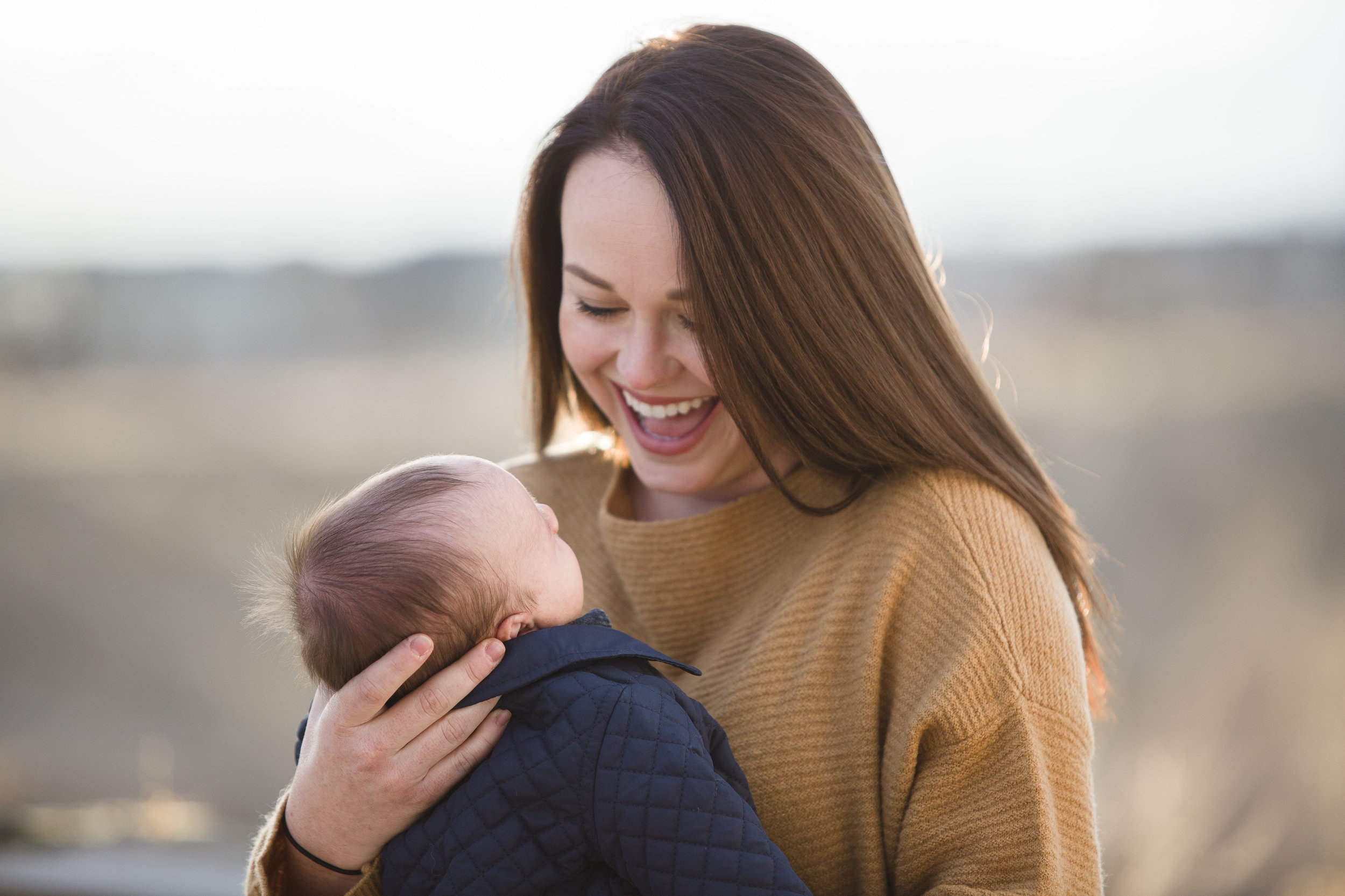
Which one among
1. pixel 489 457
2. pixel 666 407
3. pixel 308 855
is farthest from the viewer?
pixel 489 457

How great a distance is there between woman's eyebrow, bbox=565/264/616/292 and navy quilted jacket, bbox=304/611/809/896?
58 cm

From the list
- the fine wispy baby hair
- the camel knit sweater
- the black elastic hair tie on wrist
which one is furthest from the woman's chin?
the black elastic hair tie on wrist

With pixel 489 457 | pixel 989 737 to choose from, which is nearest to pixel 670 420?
pixel 989 737

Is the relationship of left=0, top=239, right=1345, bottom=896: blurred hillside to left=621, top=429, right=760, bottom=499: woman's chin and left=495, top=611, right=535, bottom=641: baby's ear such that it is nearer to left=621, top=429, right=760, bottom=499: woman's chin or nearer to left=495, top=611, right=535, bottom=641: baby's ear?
left=621, top=429, right=760, bottom=499: woman's chin

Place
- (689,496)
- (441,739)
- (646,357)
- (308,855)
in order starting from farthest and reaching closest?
(689,496), (646,357), (308,855), (441,739)

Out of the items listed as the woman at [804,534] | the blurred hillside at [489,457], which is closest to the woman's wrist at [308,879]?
the woman at [804,534]

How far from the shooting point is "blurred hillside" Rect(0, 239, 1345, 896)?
3.59 m

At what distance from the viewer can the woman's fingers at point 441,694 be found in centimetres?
121

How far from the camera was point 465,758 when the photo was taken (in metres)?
1.24

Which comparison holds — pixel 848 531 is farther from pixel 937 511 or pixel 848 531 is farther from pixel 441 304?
pixel 441 304

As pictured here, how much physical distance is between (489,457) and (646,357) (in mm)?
4326

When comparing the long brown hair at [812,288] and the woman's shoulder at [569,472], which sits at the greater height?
the long brown hair at [812,288]

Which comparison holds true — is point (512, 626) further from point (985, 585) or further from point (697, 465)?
point (985, 585)

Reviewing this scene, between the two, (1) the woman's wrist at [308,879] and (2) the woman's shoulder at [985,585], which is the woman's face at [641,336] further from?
(1) the woman's wrist at [308,879]
